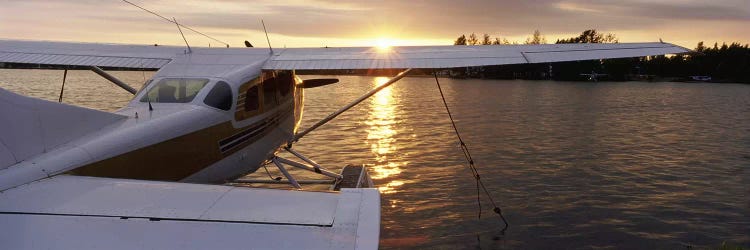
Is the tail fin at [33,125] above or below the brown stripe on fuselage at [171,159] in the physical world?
above

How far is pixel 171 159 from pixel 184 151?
279 mm

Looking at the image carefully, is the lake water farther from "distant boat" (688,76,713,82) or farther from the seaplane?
"distant boat" (688,76,713,82)

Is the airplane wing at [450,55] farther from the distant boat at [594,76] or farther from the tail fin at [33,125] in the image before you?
the distant boat at [594,76]

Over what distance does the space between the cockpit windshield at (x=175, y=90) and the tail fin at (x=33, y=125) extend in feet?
6.46

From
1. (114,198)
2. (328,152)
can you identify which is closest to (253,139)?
(114,198)

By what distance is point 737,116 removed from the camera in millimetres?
35906

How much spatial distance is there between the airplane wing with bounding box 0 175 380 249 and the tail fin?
2.67ft

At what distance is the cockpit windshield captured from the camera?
660 centimetres

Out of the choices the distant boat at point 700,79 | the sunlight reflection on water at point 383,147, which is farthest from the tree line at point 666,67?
the sunlight reflection on water at point 383,147

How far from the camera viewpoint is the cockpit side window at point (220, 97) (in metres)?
6.66

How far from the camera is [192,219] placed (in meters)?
2.68

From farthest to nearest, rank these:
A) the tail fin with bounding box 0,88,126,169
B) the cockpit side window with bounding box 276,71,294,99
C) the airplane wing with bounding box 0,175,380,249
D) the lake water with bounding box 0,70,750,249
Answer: the lake water with bounding box 0,70,750,249
the cockpit side window with bounding box 276,71,294,99
the tail fin with bounding box 0,88,126,169
the airplane wing with bounding box 0,175,380,249

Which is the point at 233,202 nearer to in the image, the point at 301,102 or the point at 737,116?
the point at 301,102

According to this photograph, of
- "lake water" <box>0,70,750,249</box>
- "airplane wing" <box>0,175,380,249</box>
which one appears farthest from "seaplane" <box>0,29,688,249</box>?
"lake water" <box>0,70,750,249</box>
